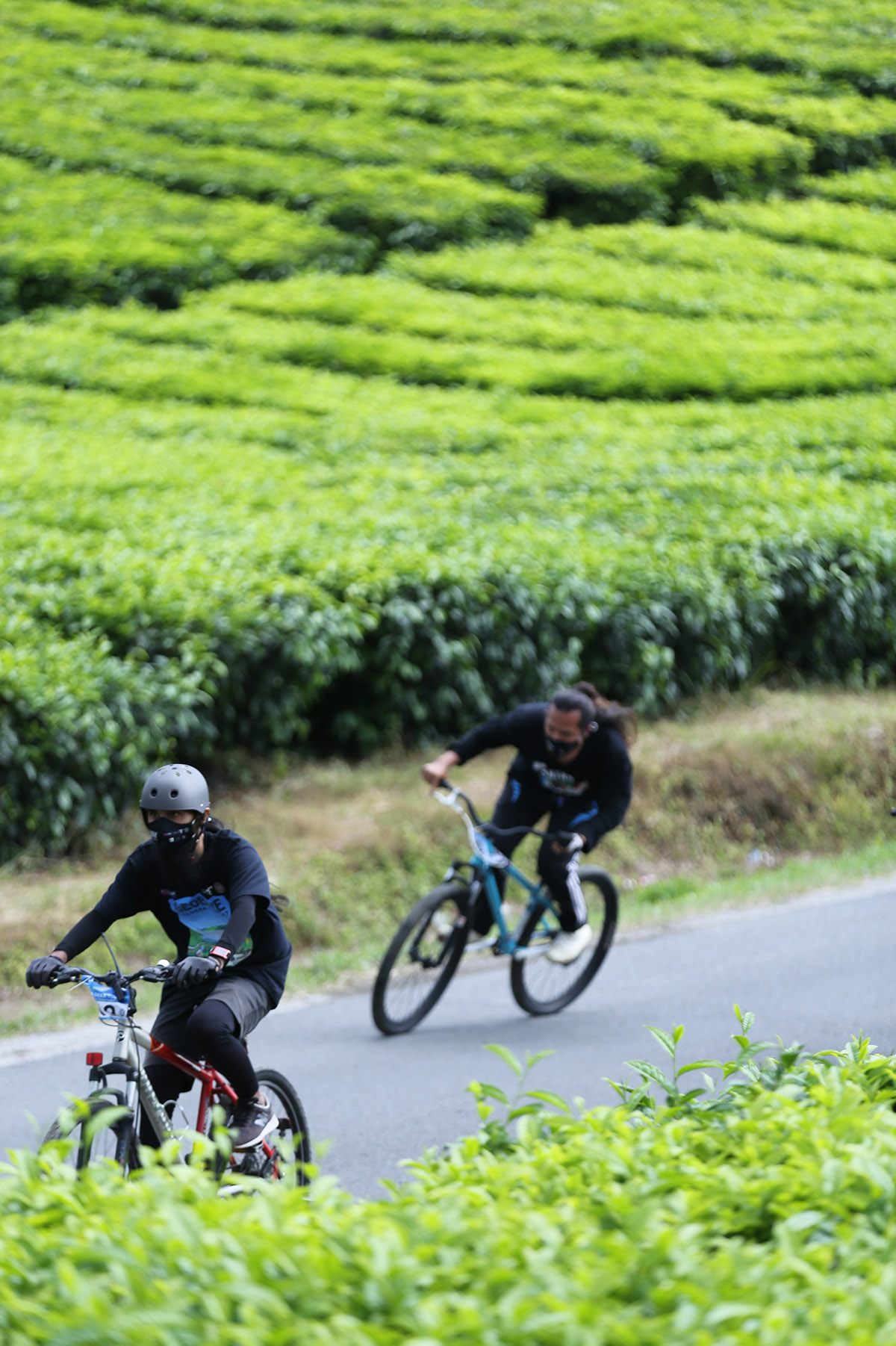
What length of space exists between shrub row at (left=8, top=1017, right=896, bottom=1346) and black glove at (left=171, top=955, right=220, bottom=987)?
1346 millimetres

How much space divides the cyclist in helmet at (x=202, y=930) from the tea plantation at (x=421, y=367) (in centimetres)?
402

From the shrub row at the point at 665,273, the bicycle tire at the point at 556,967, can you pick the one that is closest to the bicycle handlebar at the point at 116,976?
the bicycle tire at the point at 556,967

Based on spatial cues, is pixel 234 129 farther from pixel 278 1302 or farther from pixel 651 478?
pixel 278 1302

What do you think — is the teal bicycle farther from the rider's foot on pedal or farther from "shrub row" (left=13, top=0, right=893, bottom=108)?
"shrub row" (left=13, top=0, right=893, bottom=108)

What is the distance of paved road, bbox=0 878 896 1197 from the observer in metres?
6.27

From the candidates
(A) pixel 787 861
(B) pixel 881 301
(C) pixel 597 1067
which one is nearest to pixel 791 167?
(B) pixel 881 301

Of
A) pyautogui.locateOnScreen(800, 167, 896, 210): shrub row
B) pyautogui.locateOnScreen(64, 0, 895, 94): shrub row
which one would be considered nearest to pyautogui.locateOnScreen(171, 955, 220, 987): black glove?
pyautogui.locateOnScreen(800, 167, 896, 210): shrub row

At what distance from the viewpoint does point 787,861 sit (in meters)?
10.6

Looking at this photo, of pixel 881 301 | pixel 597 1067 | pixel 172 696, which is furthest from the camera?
pixel 881 301

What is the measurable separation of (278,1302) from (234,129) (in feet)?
81.1

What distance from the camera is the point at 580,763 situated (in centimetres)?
788

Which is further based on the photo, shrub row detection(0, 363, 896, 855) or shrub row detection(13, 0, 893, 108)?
shrub row detection(13, 0, 893, 108)

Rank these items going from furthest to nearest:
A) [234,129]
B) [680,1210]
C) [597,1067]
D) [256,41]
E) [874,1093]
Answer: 1. [256,41]
2. [234,129]
3. [597,1067]
4. [874,1093]
5. [680,1210]

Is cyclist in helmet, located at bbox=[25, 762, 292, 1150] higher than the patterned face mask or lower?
lower
